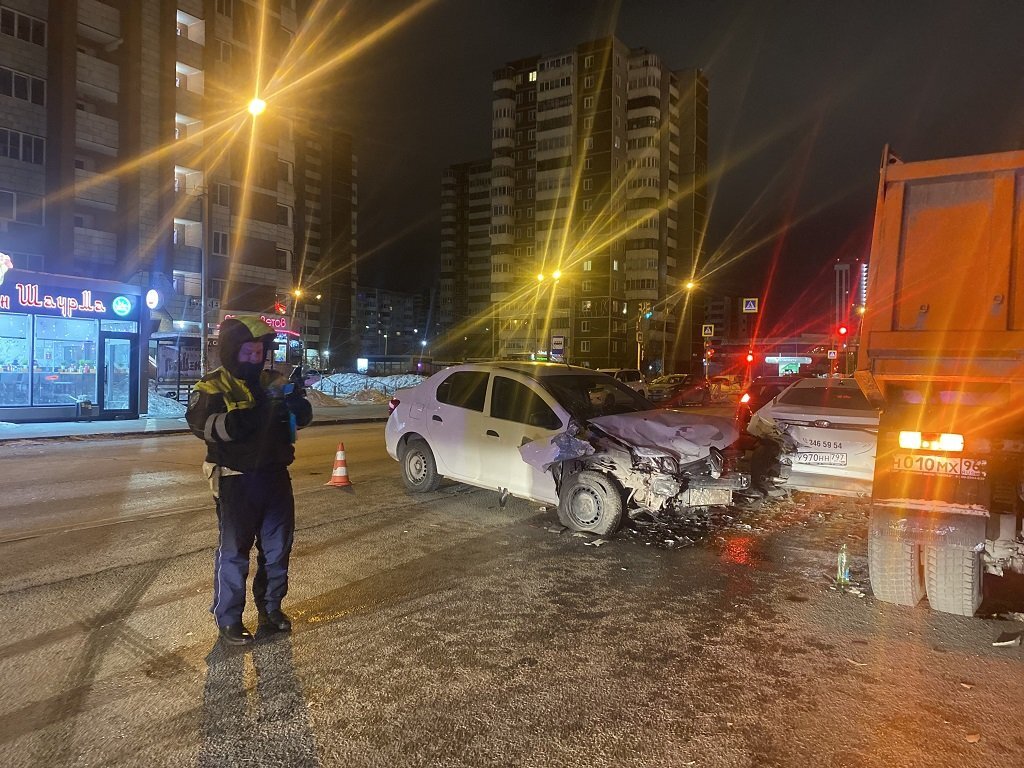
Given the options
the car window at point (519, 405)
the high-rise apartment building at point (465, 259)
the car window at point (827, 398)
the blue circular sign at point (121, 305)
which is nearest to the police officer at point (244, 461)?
the car window at point (519, 405)

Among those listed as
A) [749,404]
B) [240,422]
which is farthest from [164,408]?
[240,422]

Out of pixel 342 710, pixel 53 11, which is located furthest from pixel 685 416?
pixel 53 11

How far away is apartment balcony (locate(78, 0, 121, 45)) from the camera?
3028 cm

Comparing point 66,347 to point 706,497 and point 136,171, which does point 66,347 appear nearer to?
point 136,171

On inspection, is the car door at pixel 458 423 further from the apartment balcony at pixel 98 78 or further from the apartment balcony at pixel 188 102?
the apartment balcony at pixel 188 102

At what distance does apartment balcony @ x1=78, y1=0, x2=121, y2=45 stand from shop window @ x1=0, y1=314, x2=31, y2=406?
18.2m

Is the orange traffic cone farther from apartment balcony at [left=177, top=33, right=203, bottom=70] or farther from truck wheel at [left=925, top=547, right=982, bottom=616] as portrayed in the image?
apartment balcony at [left=177, top=33, right=203, bottom=70]

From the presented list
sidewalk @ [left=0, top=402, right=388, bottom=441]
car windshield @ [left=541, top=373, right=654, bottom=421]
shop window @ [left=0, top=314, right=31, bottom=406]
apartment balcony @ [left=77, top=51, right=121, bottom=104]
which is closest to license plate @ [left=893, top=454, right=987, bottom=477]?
car windshield @ [left=541, top=373, right=654, bottom=421]

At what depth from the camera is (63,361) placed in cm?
2077

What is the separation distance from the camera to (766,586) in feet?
17.7

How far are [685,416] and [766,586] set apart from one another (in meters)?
2.20

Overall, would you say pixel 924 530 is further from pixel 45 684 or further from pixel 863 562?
pixel 45 684

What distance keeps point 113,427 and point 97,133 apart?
61.2 feet

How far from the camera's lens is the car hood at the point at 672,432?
659 centimetres
